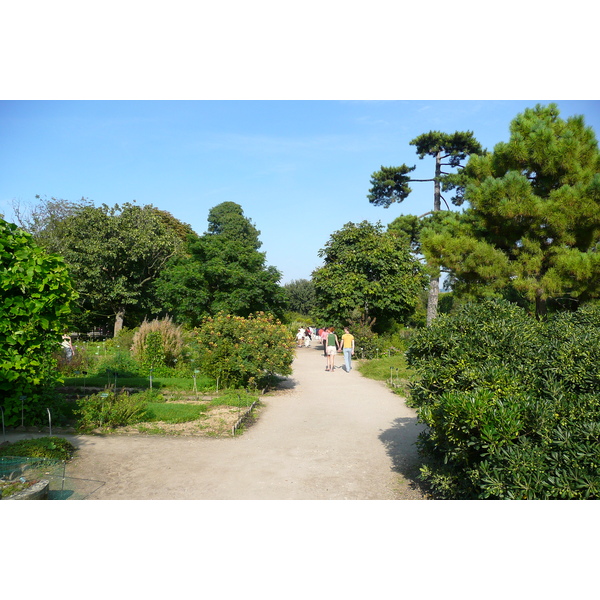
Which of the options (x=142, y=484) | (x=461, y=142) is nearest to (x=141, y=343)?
(x=142, y=484)

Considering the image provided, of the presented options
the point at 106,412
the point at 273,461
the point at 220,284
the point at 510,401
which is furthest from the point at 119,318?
the point at 510,401

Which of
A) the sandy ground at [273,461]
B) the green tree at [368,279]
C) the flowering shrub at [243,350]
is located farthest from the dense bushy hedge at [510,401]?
the green tree at [368,279]

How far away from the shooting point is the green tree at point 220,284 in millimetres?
17078

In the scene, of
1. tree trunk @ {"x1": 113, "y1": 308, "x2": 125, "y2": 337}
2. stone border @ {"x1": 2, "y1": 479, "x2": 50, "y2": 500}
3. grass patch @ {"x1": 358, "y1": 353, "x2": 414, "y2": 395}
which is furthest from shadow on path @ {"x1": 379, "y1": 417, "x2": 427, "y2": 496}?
tree trunk @ {"x1": 113, "y1": 308, "x2": 125, "y2": 337}

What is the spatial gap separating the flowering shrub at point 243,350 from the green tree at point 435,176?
12.7 metres

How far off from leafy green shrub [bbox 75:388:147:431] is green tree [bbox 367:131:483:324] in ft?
52.9

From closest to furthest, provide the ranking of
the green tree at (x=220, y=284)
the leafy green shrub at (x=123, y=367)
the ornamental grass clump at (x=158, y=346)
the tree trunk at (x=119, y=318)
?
the leafy green shrub at (x=123, y=367)
the ornamental grass clump at (x=158, y=346)
the green tree at (x=220, y=284)
the tree trunk at (x=119, y=318)

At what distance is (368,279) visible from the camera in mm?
19875

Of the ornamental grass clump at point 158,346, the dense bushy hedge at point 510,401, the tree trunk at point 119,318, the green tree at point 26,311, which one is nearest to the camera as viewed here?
the dense bushy hedge at point 510,401

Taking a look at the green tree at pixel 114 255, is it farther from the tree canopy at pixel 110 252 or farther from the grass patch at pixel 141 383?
the grass patch at pixel 141 383

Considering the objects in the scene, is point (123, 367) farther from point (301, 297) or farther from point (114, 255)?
point (301, 297)

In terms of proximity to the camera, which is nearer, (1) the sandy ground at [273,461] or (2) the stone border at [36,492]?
(2) the stone border at [36,492]

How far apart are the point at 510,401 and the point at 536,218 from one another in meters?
8.23

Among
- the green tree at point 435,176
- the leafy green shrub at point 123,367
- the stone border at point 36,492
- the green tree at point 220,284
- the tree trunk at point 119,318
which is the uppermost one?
the green tree at point 435,176
